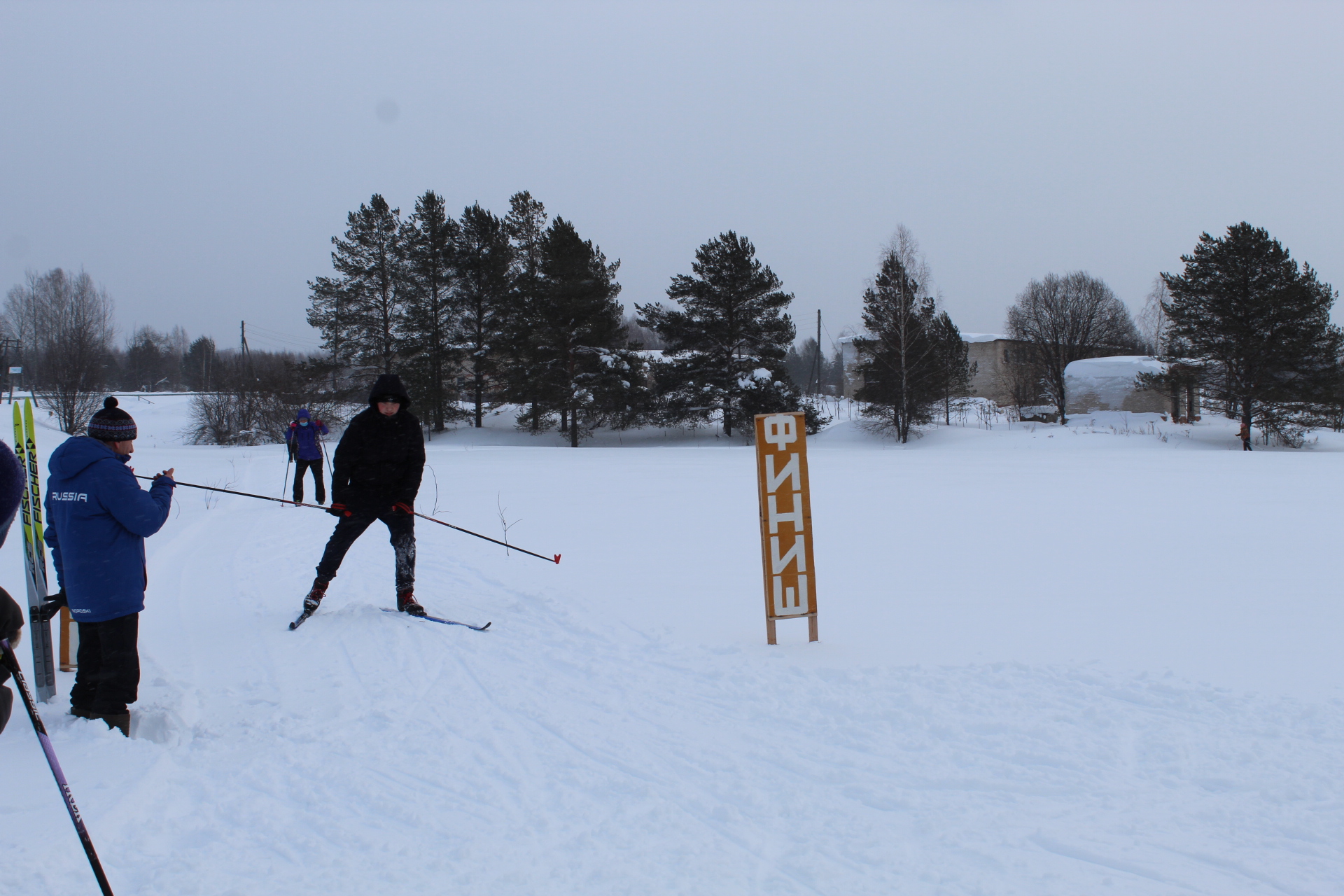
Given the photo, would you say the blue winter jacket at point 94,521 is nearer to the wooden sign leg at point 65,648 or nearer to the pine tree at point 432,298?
the wooden sign leg at point 65,648

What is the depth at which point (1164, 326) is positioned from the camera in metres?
42.5

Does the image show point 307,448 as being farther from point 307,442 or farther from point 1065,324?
point 1065,324

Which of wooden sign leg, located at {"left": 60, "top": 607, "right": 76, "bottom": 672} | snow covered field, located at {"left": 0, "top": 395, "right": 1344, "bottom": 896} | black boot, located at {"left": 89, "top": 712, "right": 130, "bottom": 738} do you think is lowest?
snow covered field, located at {"left": 0, "top": 395, "right": 1344, "bottom": 896}

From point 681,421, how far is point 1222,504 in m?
24.0

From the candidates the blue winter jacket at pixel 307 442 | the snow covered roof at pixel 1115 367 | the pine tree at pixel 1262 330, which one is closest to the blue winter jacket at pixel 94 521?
the blue winter jacket at pixel 307 442

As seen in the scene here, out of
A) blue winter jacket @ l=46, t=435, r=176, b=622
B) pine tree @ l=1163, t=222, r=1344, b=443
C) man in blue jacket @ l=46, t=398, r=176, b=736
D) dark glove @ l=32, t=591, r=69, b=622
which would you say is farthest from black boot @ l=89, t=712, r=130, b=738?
pine tree @ l=1163, t=222, r=1344, b=443

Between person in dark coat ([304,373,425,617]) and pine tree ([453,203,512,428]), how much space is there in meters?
30.7

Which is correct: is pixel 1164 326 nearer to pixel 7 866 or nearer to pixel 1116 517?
pixel 1116 517

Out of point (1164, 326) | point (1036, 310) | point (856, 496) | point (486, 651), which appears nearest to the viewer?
point (486, 651)

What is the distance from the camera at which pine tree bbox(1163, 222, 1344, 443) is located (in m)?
25.7

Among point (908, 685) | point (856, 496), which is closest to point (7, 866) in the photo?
point (908, 685)

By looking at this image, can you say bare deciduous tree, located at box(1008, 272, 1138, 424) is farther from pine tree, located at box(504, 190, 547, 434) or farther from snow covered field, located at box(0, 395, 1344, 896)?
snow covered field, located at box(0, 395, 1344, 896)

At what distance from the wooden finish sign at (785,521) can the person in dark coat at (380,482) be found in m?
2.38

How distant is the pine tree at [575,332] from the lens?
31.5 meters
